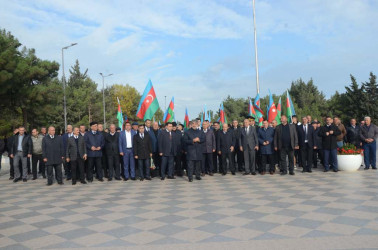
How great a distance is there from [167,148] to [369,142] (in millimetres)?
6983

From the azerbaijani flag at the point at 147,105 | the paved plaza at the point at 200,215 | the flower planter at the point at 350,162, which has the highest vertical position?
the azerbaijani flag at the point at 147,105

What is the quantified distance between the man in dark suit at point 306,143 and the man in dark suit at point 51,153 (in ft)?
26.8

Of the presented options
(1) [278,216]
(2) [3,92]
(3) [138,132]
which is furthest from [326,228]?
(2) [3,92]

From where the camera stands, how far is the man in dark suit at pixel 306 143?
40.4 feet

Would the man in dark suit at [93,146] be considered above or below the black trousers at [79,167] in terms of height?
above

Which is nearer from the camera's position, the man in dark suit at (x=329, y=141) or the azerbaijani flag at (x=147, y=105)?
the man in dark suit at (x=329, y=141)

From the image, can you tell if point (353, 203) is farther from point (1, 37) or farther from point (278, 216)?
point (1, 37)

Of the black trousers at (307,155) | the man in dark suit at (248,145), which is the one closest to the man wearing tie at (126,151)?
the man in dark suit at (248,145)

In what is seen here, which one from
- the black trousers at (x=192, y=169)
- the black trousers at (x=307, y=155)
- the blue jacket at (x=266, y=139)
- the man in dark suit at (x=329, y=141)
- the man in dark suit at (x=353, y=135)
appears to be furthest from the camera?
the man in dark suit at (x=353, y=135)

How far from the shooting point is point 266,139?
12.5 metres

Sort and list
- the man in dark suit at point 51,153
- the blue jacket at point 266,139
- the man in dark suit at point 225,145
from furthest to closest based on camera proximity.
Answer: the man in dark suit at point 225,145 < the blue jacket at point 266,139 < the man in dark suit at point 51,153

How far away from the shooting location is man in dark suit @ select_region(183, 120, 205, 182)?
37.5 ft

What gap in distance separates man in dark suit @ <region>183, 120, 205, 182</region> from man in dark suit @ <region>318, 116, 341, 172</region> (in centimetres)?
417

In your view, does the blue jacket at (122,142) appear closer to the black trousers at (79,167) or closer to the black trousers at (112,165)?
the black trousers at (112,165)
